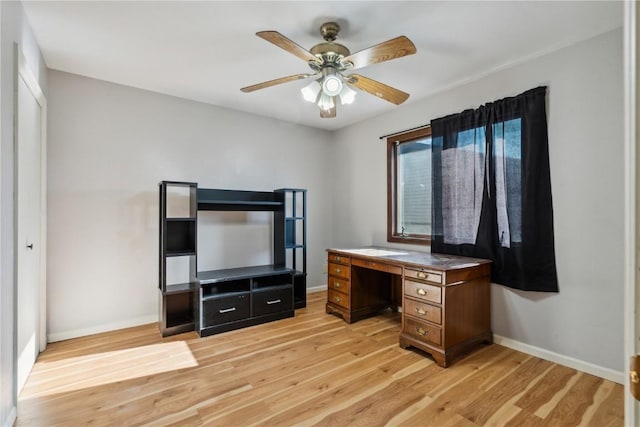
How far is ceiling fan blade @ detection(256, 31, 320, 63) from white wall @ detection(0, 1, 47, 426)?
4.44 feet

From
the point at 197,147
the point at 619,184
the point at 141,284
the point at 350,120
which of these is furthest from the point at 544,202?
the point at 141,284

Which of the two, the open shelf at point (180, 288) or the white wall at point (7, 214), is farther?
the open shelf at point (180, 288)

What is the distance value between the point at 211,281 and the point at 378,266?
1631mm

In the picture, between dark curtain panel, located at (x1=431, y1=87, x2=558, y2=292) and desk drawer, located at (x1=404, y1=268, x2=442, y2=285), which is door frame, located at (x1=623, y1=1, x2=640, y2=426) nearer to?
desk drawer, located at (x1=404, y1=268, x2=442, y2=285)

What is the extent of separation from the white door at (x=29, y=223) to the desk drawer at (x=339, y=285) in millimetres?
2588

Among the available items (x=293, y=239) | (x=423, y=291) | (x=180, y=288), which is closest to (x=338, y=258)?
(x=293, y=239)

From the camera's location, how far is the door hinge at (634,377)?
49cm

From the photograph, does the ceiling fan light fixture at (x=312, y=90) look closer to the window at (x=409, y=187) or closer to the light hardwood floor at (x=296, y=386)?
the window at (x=409, y=187)

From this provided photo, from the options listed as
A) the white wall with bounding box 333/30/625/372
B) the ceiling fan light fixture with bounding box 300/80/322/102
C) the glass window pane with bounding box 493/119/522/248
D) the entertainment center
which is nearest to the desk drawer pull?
the white wall with bounding box 333/30/625/372

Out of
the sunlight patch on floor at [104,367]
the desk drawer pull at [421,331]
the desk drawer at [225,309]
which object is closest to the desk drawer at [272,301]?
the desk drawer at [225,309]

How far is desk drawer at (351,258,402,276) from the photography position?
278 cm

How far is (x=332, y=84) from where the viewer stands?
2.22 metres

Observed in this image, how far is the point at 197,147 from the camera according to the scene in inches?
140

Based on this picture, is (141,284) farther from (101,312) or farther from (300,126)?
(300,126)
